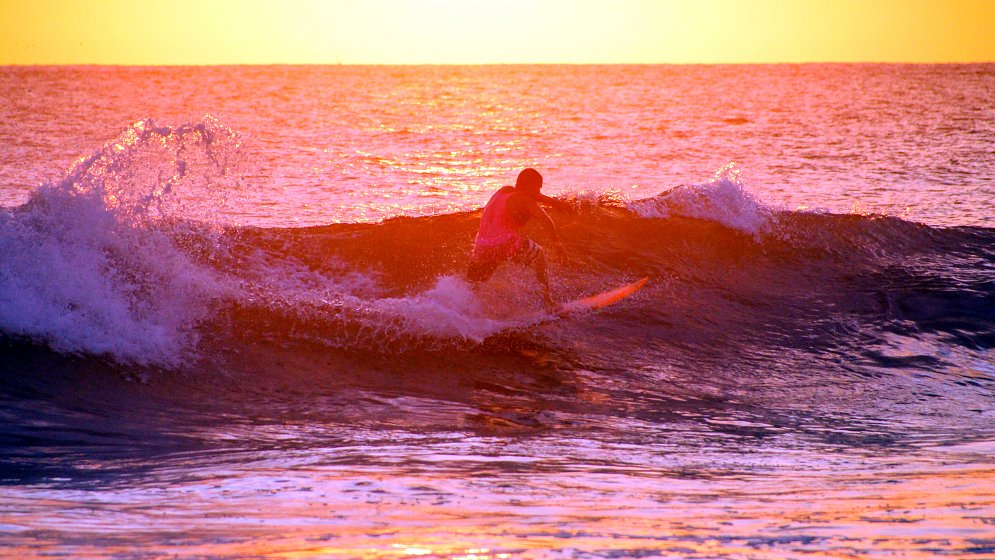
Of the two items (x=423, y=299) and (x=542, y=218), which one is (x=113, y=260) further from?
(x=542, y=218)

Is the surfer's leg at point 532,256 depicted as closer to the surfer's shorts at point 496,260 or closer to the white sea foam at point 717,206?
the surfer's shorts at point 496,260

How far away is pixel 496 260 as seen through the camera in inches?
322

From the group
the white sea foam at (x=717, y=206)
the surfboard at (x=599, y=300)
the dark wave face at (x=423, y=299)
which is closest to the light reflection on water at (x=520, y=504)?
the dark wave face at (x=423, y=299)

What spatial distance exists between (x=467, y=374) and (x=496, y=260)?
1185mm

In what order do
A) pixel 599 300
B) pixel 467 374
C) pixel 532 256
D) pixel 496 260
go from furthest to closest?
1. pixel 599 300
2. pixel 532 256
3. pixel 496 260
4. pixel 467 374

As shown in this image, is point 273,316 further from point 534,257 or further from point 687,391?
point 687,391

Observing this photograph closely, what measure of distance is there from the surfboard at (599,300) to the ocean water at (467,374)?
12cm

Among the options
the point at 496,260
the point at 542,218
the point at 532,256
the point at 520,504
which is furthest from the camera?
the point at 532,256

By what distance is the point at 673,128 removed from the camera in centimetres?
3472

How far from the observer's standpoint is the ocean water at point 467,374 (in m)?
3.63

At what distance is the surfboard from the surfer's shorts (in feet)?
2.52

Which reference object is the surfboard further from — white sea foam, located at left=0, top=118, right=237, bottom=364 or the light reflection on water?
the light reflection on water

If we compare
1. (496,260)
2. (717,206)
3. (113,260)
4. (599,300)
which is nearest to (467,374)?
(496,260)

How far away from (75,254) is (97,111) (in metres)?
37.7
